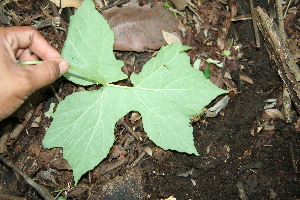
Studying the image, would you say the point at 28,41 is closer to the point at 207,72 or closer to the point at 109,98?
the point at 109,98

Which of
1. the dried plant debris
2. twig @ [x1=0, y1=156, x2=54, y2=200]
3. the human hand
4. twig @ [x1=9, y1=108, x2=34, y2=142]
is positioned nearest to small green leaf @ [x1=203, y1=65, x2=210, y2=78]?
the dried plant debris

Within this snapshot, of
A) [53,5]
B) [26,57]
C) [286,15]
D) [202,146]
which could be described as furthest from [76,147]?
[286,15]

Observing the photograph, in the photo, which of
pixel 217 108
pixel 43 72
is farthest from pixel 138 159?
pixel 43 72

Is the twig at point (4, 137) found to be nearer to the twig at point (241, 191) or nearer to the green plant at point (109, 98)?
the green plant at point (109, 98)

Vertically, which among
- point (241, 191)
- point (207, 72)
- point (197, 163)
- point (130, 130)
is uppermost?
point (207, 72)

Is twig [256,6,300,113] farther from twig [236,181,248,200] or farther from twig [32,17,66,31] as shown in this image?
twig [32,17,66,31]

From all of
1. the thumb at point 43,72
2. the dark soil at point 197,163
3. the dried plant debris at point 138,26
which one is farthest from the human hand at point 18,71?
the dried plant debris at point 138,26

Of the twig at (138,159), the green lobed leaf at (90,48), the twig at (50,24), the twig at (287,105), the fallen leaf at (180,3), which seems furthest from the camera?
the fallen leaf at (180,3)
